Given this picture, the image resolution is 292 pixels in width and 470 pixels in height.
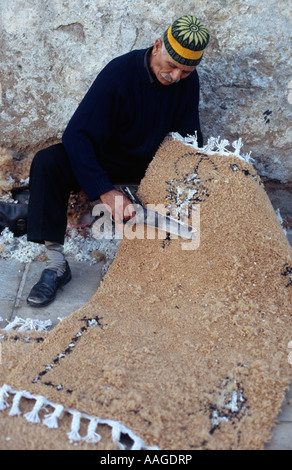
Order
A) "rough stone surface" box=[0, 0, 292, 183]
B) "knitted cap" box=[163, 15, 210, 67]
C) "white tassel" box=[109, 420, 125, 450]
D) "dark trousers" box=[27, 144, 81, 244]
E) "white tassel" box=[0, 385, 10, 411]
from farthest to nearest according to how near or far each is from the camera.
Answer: "rough stone surface" box=[0, 0, 292, 183] < "dark trousers" box=[27, 144, 81, 244] < "knitted cap" box=[163, 15, 210, 67] < "white tassel" box=[0, 385, 10, 411] < "white tassel" box=[109, 420, 125, 450]

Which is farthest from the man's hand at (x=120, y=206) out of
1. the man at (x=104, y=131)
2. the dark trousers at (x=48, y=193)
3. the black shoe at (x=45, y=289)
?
the black shoe at (x=45, y=289)

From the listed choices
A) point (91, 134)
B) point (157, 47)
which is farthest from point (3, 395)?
point (157, 47)

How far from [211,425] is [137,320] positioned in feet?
2.07

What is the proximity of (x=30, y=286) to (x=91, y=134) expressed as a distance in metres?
0.86

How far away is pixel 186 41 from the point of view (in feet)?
6.90

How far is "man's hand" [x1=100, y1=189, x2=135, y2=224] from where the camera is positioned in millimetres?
2273

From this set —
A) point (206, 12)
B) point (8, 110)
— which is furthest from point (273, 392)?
point (8, 110)

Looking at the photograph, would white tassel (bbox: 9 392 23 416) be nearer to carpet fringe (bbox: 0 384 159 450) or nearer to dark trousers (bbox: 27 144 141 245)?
carpet fringe (bbox: 0 384 159 450)

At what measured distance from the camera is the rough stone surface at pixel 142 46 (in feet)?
8.71

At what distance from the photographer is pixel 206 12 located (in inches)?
104

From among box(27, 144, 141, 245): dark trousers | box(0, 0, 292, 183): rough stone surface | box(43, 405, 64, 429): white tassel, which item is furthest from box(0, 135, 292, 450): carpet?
box(0, 0, 292, 183): rough stone surface

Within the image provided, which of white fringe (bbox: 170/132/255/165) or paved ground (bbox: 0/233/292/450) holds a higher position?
white fringe (bbox: 170/132/255/165)

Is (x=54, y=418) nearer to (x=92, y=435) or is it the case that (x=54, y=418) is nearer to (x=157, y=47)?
(x=92, y=435)

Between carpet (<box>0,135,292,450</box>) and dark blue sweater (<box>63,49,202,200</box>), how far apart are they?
0.14 metres
